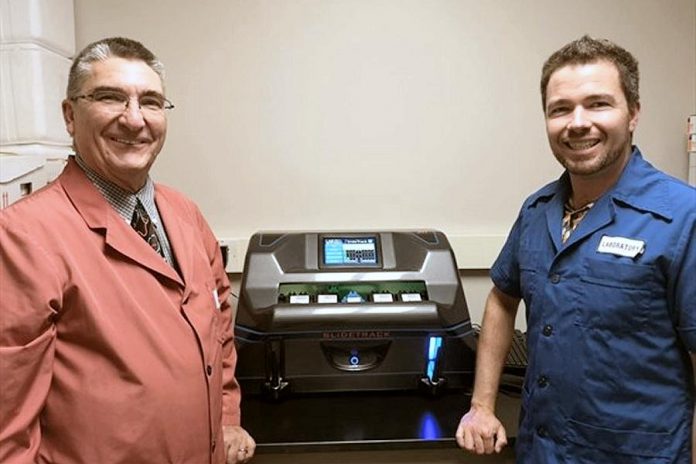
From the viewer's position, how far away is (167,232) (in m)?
1.19

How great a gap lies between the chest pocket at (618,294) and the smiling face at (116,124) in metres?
0.87

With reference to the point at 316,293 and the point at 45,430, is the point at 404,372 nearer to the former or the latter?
the point at 316,293

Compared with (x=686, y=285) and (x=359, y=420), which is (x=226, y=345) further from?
(x=686, y=285)

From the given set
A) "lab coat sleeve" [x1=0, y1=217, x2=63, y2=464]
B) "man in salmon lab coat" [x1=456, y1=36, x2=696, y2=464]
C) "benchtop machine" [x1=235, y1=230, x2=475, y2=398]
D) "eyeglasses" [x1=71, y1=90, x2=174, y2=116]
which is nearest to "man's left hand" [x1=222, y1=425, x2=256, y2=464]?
"benchtop machine" [x1=235, y1=230, x2=475, y2=398]

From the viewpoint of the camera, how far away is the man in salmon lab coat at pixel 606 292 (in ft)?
3.41

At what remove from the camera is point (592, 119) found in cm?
109

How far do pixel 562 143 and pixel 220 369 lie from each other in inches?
32.5

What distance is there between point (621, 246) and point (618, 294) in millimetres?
89

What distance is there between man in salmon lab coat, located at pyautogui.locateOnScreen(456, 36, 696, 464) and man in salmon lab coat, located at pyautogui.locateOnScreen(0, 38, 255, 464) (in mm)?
665

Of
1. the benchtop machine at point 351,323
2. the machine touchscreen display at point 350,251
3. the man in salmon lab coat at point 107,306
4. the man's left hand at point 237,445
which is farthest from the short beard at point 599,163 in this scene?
the man's left hand at point 237,445

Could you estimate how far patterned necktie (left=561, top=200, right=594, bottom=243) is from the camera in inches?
46.3

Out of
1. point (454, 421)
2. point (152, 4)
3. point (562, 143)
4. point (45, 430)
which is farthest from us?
point (152, 4)

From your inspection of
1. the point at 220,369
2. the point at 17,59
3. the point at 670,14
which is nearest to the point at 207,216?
the point at 17,59

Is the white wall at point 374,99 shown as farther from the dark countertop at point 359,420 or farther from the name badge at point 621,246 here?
the name badge at point 621,246
